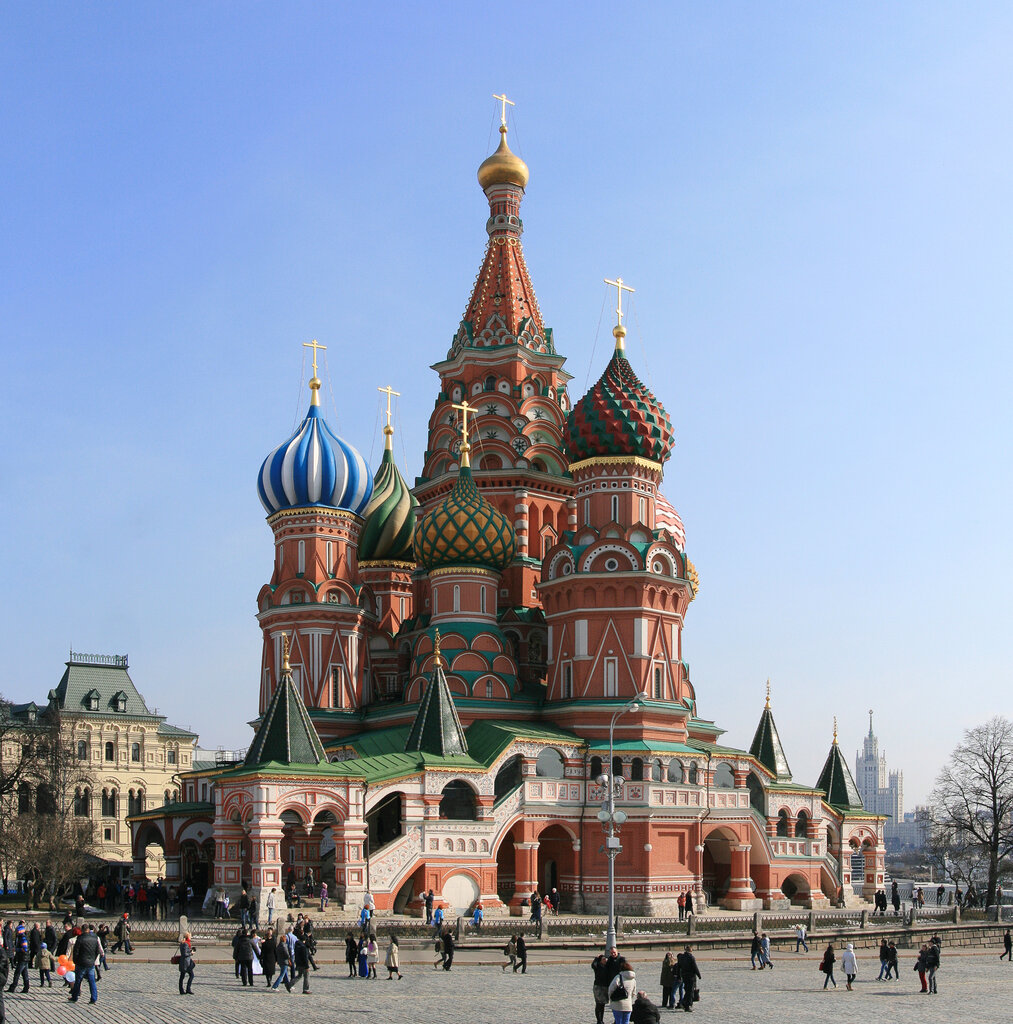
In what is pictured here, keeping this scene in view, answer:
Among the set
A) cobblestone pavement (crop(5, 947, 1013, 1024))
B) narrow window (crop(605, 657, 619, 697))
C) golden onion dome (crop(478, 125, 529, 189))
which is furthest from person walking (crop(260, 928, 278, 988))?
golden onion dome (crop(478, 125, 529, 189))

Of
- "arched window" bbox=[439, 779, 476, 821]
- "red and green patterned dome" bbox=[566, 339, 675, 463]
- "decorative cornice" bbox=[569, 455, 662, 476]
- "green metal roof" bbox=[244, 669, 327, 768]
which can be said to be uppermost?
"red and green patterned dome" bbox=[566, 339, 675, 463]

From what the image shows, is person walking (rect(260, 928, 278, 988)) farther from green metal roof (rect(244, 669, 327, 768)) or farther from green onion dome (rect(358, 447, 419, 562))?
green onion dome (rect(358, 447, 419, 562))

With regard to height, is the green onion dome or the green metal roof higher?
the green onion dome

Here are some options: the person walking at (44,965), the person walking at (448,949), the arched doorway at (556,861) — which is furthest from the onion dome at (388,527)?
the person walking at (44,965)

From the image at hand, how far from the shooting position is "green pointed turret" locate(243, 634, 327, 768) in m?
38.1

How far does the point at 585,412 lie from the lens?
45.3 meters

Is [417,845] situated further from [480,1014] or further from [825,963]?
[480,1014]

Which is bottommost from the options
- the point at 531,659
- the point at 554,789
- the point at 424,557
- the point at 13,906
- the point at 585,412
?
the point at 13,906

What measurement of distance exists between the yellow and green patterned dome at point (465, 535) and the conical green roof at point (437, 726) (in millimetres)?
5277

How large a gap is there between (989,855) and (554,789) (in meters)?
23.8

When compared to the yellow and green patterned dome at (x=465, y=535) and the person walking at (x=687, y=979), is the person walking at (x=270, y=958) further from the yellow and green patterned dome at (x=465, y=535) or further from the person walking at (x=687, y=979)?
the yellow and green patterned dome at (x=465, y=535)

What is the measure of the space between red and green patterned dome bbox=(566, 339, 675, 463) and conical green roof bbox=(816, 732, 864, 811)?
15.5m

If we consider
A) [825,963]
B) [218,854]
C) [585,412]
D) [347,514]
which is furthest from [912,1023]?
[347,514]

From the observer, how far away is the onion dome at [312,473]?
4919 centimetres
